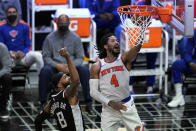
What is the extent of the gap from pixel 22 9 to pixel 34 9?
974mm

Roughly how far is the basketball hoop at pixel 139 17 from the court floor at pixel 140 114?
86.4 inches

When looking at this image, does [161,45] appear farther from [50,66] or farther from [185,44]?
[50,66]

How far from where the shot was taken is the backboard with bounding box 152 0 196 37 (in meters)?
6.44

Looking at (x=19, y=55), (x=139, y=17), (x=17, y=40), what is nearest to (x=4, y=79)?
(x=19, y=55)

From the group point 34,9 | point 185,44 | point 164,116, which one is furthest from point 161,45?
point 34,9

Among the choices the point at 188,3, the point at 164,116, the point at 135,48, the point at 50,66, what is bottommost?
the point at 164,116

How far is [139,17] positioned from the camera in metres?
6.84

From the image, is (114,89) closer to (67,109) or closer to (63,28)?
(67,109)

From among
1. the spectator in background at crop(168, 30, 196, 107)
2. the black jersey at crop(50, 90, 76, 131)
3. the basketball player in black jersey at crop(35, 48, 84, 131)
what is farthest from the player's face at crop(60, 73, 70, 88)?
the spectator in background at crop(168, 30, 196, 107)

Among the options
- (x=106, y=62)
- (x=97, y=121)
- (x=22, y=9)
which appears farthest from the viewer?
(x=22, y=9)

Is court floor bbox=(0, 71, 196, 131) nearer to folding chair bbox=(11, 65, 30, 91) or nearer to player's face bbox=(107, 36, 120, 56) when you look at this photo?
folding chair bbox=(11, 65, 30, 91)

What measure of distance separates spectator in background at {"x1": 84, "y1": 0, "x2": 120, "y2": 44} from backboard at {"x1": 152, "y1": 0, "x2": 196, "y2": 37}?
3980 mm

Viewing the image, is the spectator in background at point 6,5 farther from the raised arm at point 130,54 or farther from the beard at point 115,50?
the raised arm at point 130,54

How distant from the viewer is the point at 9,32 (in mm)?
10617
